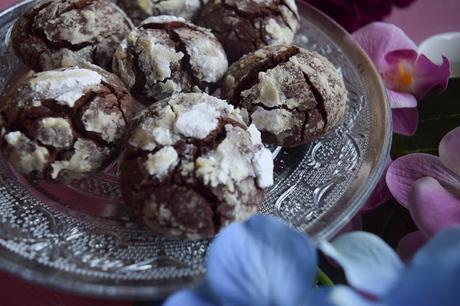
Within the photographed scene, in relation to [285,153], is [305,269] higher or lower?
higher

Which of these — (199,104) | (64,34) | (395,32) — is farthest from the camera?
(395,32)

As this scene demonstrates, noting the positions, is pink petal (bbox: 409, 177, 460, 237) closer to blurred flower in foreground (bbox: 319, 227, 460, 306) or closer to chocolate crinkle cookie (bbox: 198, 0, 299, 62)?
blurred flower in foreground (bbox: 319, 227, 460, 306)

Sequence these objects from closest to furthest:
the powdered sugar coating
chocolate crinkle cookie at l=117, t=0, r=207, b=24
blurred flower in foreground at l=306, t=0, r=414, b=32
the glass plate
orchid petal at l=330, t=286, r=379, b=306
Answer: orchid petal at l=330, t=286, r=379, b=306, the glass plate, the powdered sugar coating, chocolate crinkle cookie at l=117, t=0, r=207, b=24, blurred flower in foreground at l=306, t=0, r=414, b=32

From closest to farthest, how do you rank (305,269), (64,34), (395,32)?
1. (305,269)
2. (64,34)
3. (395,32)

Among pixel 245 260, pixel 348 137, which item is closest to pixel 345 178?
pixel 348 137

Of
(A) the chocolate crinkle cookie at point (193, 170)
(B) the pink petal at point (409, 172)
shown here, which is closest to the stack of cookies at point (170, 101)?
(A) the chocolate crinkle cookie at point (193, 170)

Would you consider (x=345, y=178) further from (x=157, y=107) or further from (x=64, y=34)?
(x=64, y=34)

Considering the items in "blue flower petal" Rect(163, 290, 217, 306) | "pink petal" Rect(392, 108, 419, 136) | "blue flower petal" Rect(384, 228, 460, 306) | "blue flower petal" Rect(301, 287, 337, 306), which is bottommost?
"pink petal" Rect(392, 108, 419, 136)

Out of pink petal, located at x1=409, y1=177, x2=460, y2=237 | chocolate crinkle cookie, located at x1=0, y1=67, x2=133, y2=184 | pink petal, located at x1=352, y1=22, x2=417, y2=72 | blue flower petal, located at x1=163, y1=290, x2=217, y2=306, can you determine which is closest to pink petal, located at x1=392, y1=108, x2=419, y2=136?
pink petal, located at x1=352, y1=22, x2=417, y2=72
